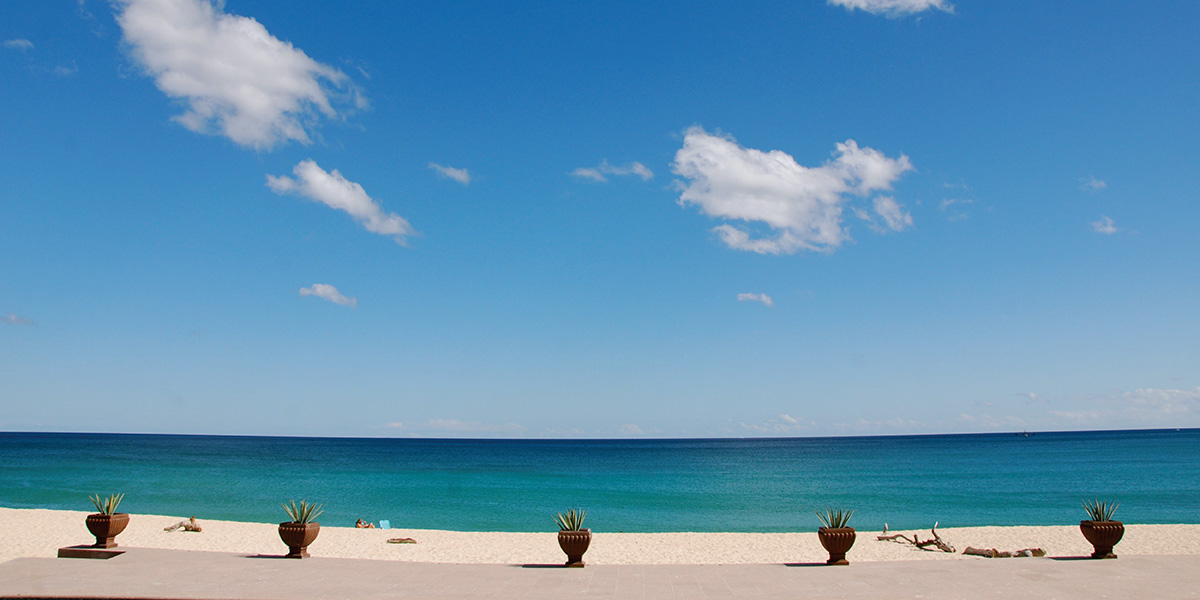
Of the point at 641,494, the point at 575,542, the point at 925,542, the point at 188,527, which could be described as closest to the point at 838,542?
the point at 575,542

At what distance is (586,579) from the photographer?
42.3 feet

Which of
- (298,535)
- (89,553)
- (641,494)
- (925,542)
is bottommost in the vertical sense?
(641,494)

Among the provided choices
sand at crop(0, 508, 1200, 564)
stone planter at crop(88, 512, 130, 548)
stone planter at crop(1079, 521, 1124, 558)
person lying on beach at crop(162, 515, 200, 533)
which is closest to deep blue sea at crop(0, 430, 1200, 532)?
sand at crop(0, 508, 1200, 564)

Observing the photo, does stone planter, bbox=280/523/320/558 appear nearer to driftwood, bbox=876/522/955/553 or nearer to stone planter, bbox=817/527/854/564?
stone planter, bbox=817/527/854/564

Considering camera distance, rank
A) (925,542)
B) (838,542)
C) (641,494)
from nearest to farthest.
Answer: (838,542)
(925,542)
(641,494)

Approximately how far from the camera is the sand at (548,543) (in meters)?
19.0

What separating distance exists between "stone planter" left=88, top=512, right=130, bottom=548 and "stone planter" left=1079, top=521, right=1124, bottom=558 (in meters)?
20.8

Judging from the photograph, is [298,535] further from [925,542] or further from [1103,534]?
[925,542]

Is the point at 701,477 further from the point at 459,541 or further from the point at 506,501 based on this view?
the point at 459,541

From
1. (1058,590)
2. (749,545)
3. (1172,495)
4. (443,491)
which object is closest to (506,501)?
(443,491)

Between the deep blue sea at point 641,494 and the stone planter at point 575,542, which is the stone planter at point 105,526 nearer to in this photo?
the stone planter at point 575,542

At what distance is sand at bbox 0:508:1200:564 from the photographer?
62.4 feet

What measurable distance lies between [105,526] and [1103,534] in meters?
21.4

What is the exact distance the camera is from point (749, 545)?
22312mm
